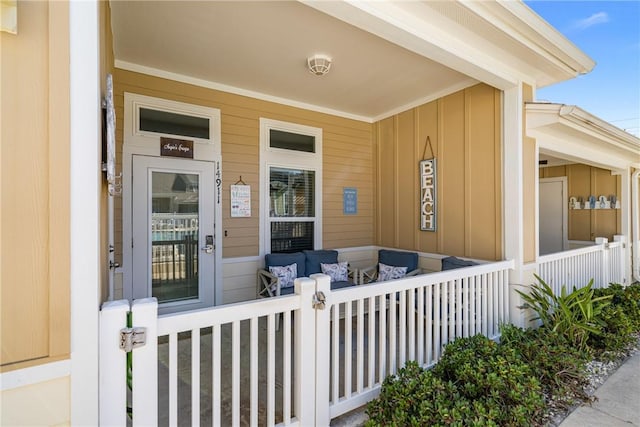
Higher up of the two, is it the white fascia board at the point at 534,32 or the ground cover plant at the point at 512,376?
the white fascia board at the point at 534,32

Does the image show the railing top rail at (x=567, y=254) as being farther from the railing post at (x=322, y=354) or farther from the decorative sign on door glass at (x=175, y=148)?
the decorative sign on door glass at (x=175, y=148)

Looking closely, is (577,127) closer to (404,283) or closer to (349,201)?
(349,201)

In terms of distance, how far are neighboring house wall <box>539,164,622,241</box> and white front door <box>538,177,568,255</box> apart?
13cm

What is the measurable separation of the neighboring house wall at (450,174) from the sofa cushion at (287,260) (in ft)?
5.20

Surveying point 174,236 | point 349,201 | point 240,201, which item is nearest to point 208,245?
point 174,236

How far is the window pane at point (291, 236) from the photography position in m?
4.55

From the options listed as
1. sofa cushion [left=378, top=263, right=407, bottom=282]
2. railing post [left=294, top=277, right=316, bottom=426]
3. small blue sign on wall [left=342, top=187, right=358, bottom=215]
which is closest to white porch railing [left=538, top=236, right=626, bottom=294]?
sofa cushion [left=378, top=263, right=407, bottom=282]

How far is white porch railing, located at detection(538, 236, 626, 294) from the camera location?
390cm

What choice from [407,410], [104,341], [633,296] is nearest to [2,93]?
[104,341]

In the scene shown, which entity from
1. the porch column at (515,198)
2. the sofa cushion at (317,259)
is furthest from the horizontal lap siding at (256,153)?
the porch column at (515,198)

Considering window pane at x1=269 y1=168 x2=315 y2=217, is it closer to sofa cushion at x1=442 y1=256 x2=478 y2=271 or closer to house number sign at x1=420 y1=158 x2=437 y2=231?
house number sign at x1=420 y1=158 x2=437 y2=231

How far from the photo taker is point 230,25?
277 cm

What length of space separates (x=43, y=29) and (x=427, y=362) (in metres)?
3.08

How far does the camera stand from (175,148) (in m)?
3.75
